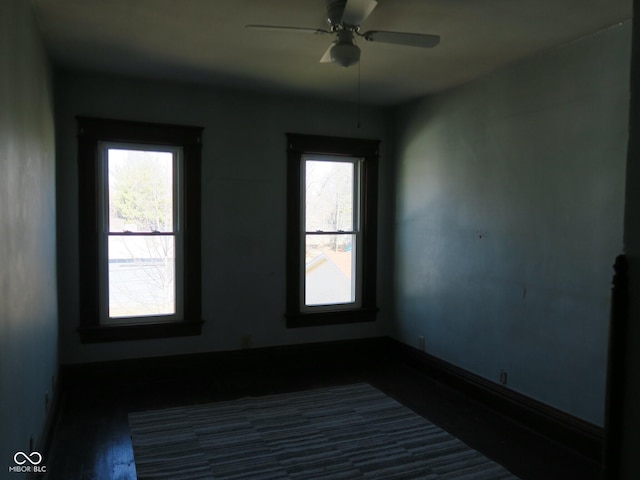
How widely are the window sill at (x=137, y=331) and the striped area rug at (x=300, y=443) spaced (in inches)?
35.1

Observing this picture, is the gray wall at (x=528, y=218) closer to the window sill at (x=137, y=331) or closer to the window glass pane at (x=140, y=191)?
the window sill at (x=137, y=331)

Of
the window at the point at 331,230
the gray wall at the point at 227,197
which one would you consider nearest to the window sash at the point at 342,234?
the window at the point at 331,230

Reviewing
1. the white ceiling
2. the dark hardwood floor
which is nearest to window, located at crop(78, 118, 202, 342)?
the dark hardwood floor

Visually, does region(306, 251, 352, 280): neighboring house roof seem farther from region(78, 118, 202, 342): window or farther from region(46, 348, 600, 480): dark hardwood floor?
region(78, 118, 202, 342): window

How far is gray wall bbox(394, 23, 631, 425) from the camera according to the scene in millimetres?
3039

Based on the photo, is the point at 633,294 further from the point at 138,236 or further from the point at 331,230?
the point at 331,230

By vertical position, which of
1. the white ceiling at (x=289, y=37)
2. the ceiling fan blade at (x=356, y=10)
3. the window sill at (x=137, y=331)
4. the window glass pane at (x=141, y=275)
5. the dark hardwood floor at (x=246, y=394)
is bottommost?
the dark hardwood floor at (x=246, y=394)

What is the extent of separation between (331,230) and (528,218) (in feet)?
6.99

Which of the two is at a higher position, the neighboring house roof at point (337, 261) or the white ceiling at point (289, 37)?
the white ceiling at point (289, 37)

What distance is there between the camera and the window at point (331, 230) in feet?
16.1

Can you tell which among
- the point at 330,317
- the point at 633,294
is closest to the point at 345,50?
the point at 633,294

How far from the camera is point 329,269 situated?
5.16 m

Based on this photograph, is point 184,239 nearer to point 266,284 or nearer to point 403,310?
point 266,284

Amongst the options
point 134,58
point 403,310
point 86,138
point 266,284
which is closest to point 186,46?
point 134,58
